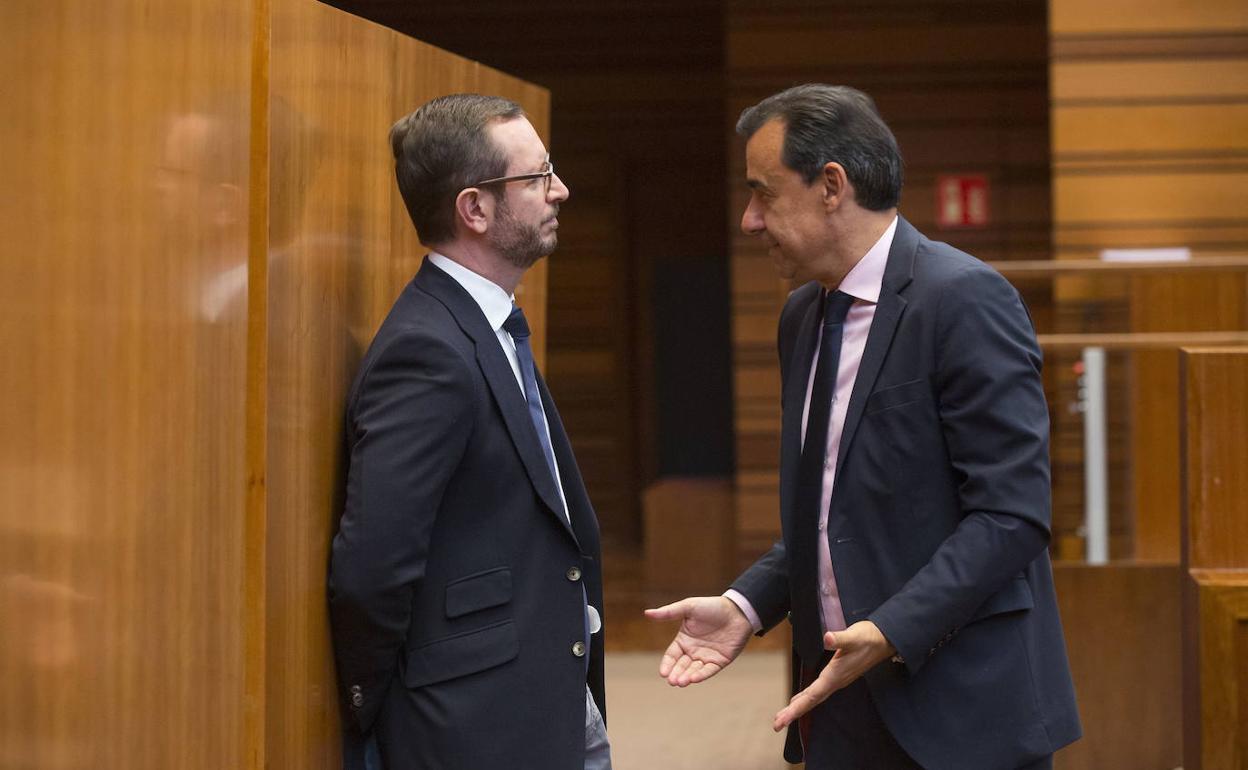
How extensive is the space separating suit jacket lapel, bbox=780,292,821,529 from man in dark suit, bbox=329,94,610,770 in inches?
10.5

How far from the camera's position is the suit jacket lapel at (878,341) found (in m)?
1.75

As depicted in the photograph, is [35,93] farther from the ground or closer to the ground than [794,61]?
closer to the ground

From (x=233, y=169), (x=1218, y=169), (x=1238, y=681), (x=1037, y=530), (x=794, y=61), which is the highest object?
(x=794, y=61)

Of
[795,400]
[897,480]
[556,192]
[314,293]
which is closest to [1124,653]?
[795,400]

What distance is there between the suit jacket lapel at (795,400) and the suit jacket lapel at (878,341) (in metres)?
0.11

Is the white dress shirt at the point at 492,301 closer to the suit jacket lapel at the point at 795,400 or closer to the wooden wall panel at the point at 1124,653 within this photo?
the suit jacket lapel at the point at 795,400

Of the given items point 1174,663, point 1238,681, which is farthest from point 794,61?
point 1238,681

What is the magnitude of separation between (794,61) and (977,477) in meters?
6.14

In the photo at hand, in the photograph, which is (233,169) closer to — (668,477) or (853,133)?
(853,133)

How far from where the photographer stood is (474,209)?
75.1 inches

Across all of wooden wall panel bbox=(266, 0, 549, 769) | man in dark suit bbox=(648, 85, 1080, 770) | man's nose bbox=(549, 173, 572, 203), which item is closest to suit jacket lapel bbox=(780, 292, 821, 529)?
man in dark suit bbox=(648, 85, 1080, 770)

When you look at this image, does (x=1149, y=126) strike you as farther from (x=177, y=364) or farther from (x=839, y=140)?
(x=177, y=364)

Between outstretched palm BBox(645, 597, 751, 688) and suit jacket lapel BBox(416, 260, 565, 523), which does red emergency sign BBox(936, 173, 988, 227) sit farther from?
suit jacket lapel BBox(416, 260, 565, 523)

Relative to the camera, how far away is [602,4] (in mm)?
8172
